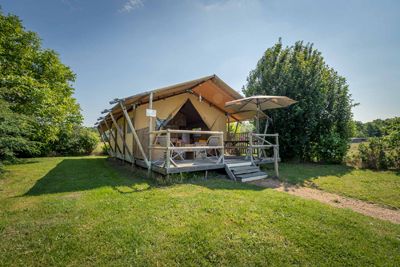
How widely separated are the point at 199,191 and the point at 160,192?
3.36ft

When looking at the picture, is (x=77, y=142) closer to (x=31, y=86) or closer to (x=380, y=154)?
(x=31, y=86)

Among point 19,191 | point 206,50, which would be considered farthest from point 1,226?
point 206,50

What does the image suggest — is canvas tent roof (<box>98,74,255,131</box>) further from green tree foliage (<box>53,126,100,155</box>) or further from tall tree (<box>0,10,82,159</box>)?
green tree foliage (<box>53,126,100,155</box>)

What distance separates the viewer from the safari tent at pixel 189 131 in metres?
6.62

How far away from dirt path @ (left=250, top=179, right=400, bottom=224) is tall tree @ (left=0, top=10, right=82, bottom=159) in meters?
10.9

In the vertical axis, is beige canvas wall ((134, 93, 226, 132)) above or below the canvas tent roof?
below

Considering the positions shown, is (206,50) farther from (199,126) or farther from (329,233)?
(329,233)

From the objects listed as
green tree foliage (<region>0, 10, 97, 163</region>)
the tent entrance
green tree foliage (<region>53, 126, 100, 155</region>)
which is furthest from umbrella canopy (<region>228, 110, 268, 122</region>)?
green tree foliage (<region>53, 126, 100, 155</region>)

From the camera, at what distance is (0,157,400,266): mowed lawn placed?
242 centimetres

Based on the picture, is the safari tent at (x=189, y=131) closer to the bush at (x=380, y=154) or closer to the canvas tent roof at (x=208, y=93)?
the canvas tent roof at (x=208, y=93)

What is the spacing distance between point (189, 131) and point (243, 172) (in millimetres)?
Result: 2509

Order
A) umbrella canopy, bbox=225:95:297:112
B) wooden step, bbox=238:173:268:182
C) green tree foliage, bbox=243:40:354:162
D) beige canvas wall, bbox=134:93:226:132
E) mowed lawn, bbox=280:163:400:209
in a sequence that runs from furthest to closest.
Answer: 1. green tree foliage, bbox=243:40:354:162
2. beige canvas wall, bbox=134:93:226:132
3. umbrella canopy, bbox=225:95:297:112
4. wooden step, bbox=238:173:268:182
5. mowed lawn, bbox=280:163:400:209

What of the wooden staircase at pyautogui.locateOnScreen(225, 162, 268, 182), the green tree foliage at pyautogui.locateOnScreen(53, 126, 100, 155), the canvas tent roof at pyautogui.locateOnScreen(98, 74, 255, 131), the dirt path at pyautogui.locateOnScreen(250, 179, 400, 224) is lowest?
the dirt path at pyautogui.locateOnScreen(250, 179, 400, 224)

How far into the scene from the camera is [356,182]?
662 centimetres
